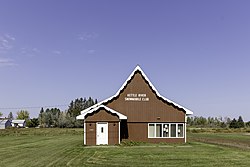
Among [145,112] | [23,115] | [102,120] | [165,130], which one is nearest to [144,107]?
[145,112]

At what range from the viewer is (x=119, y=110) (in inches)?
1345

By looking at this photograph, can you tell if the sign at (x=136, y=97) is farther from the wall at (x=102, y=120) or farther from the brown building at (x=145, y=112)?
the wall at (x=102, y=120)

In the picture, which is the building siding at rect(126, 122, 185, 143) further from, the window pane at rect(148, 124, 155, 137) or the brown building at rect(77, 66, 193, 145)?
the window pane at rect(148, 124, 155, 137)

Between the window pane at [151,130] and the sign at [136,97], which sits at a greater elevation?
the sign at [136,97]

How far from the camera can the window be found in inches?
1352

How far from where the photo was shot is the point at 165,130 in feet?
113

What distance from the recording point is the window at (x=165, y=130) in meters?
34.3

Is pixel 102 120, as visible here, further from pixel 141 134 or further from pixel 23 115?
pixel 23 115

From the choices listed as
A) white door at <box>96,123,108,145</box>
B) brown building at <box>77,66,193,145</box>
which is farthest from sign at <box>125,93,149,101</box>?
white door at <box>96,123,108,145</box>

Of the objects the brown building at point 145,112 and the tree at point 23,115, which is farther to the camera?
the tree at point 23,115

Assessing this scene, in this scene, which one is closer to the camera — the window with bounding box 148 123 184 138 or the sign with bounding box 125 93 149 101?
the window with bounding box 148 123 184 138

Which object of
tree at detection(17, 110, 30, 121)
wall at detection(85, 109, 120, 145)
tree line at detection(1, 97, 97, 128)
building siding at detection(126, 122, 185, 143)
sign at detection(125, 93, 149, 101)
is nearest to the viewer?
wall at detection(85, 109, 120, 145)

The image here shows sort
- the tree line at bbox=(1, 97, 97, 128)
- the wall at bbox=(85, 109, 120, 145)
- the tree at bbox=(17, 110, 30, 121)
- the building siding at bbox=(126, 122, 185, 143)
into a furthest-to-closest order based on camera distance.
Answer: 1. the tree at bbox=(17, 110, 30, 121)
2. the tree line at bbox=(1, 97, 97, 128)
3. the building siding at bbox=(126, 122, 185, 143)
4. the wall at bbox=(85, 109, 120, 145)

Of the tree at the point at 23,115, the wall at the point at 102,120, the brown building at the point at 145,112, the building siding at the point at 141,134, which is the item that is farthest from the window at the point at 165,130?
the tree at the point at 23,115
